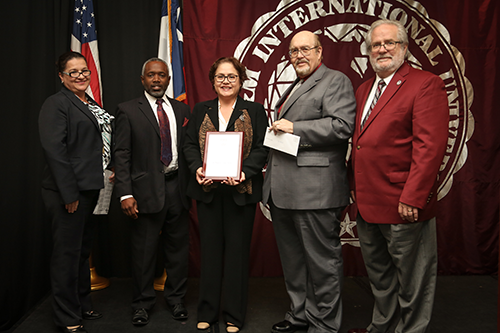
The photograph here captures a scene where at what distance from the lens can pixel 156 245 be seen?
2.71 meters

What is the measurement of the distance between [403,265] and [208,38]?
2.50 meters

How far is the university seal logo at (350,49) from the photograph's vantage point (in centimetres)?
355

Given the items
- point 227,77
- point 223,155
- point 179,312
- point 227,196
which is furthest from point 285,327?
point 227,77

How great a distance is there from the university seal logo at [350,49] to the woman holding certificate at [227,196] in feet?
3.53

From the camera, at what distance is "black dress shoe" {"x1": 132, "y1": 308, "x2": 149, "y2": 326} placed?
102 inches

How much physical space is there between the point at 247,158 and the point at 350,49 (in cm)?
178

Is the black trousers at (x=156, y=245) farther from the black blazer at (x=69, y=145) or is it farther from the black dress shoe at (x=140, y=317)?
the black blazer at (x=69, y=145)

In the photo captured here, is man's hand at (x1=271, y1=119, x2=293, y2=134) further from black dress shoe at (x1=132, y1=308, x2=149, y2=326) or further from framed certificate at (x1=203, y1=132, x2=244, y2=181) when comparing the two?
black dress shoe at (x1=132, y1=308, x2=149, y2=326)

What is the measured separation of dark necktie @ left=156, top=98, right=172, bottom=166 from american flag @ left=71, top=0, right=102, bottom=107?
0.91 m

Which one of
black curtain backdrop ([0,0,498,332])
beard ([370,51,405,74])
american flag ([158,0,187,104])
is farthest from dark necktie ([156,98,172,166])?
beard ([370,51,405,74])

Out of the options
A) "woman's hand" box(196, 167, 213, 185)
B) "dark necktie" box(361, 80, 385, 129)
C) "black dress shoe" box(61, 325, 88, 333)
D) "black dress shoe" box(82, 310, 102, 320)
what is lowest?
"black dress shoe" box(82, 310, 102, 320)

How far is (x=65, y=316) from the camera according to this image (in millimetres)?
2434

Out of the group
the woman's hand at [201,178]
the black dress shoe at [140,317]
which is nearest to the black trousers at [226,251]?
the woman's hand at [201,178]

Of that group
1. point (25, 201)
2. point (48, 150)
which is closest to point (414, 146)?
point (48, 150)
